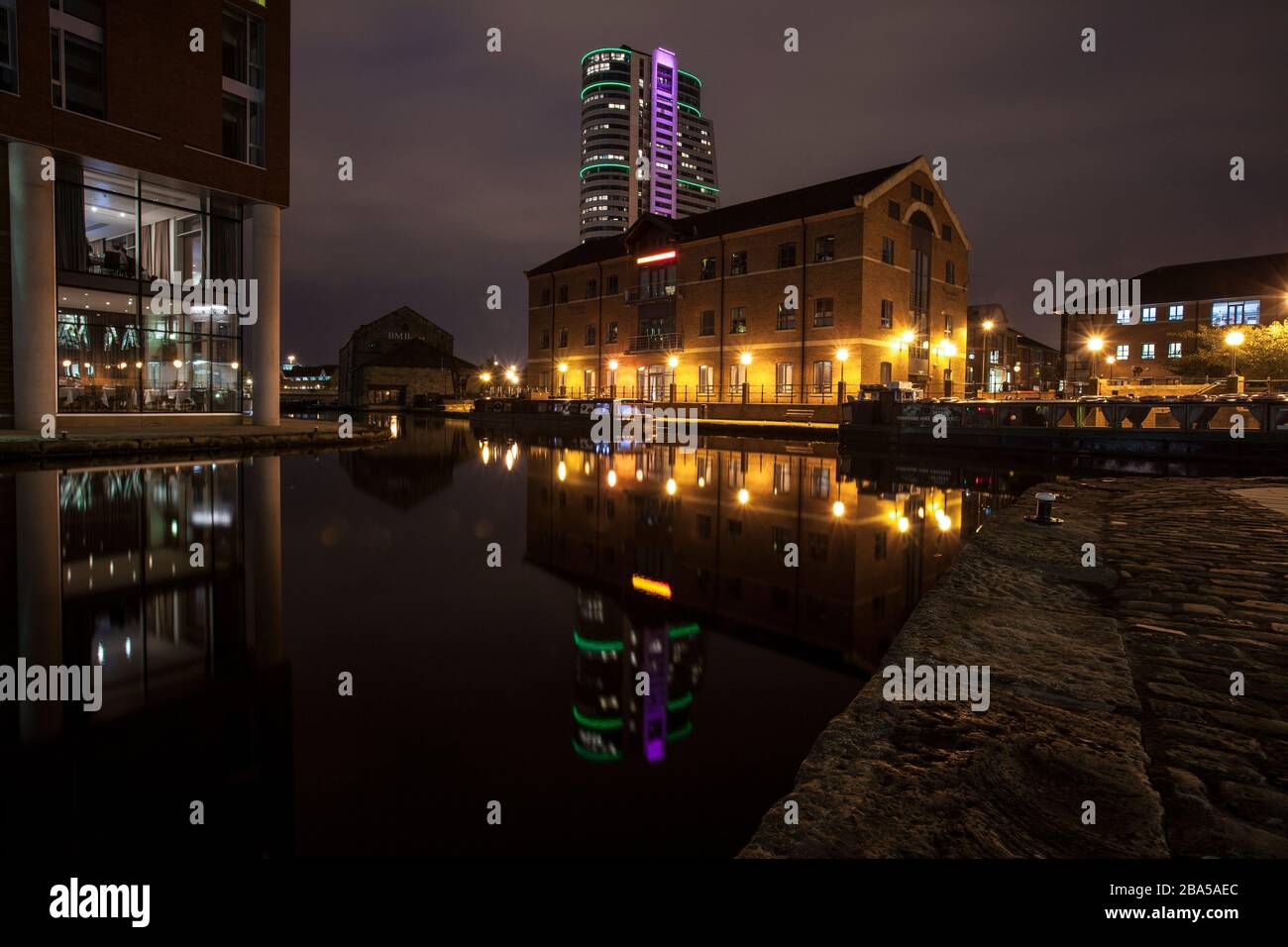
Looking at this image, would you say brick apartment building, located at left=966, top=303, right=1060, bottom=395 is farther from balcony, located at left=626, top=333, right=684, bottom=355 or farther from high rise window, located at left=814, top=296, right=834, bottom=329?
balcony, located at left=626, top=333, right=684, bottom=355

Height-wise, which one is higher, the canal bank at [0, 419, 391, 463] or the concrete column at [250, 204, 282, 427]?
the concrete column at [250, 204, 282, 427]

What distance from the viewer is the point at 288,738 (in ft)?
10.2

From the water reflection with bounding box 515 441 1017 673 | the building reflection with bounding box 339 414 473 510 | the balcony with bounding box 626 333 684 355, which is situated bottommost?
the water reflection with bounding box 515 441 1017 673

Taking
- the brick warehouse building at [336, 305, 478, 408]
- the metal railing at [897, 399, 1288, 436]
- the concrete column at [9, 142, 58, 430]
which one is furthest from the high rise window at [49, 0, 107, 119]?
the brick warehouse building at [336, 305, 478, 408]

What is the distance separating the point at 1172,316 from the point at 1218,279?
4008mm

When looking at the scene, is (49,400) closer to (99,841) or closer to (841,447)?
(99,841)

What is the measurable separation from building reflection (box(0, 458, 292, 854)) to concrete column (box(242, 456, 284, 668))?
2 cm

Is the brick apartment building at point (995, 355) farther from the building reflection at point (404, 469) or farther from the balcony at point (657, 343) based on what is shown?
the building reflection at point (404, 469)

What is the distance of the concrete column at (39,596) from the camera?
3.24 meters

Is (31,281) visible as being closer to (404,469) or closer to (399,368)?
(404,469)

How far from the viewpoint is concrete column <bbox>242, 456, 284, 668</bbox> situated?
4445mm

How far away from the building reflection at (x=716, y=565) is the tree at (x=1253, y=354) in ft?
110
